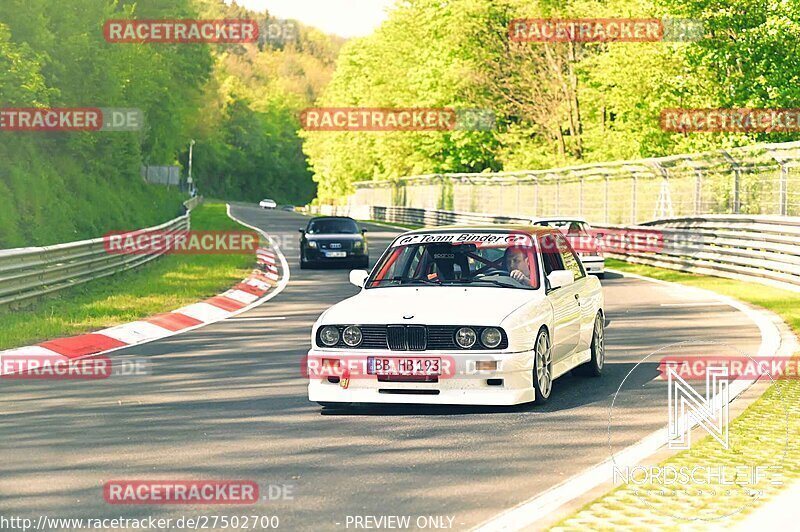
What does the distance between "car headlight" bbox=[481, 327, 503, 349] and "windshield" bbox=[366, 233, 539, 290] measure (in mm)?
1184

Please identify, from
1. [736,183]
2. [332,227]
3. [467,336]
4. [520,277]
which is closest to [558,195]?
[332,227]

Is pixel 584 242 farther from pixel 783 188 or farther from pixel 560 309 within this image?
pixel 560 309

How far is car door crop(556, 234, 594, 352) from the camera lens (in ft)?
38.5

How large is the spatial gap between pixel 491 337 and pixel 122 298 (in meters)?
13.1

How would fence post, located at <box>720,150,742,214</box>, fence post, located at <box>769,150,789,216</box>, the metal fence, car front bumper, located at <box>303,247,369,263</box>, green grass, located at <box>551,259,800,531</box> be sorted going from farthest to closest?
1. car front bumper, located at <box>303,247,369,263</box>
2. fence post, located at <box>720,150,742,214</box>
3. the metal fence
4. fence post, located at <box>769,150,789,216</box>
5. green grass, located at <box>551,259,800,531</box>

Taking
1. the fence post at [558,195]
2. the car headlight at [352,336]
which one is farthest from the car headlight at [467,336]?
the fence post at [558,195]

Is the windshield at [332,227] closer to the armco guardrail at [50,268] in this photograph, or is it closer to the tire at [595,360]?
the armco guardrail at [50,268]

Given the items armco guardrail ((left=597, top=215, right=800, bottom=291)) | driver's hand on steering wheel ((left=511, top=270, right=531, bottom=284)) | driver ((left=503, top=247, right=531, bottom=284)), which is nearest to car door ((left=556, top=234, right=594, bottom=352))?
driver ((left=503, top=247, right=531, bottom=284))

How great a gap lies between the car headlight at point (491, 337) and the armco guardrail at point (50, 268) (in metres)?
9.70

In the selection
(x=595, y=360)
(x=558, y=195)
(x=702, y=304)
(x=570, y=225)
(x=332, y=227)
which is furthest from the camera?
(x=558, y=195)

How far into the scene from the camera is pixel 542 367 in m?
10.3

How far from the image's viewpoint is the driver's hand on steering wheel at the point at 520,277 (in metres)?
11.0

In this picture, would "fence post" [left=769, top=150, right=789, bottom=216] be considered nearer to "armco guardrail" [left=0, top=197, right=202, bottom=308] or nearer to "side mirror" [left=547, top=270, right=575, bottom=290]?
"armco guardrail" [left=0, top=197, right=202, bottom=308]

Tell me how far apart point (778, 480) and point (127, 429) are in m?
4.82
